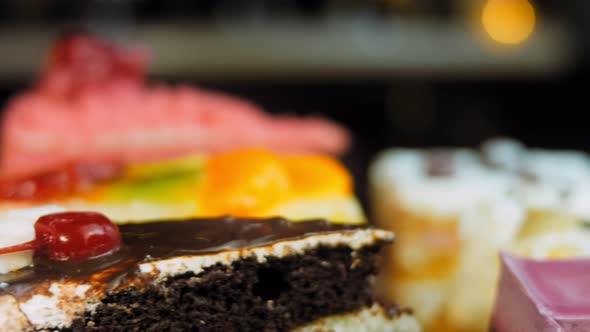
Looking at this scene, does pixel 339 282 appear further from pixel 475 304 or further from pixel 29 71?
pixel 29 71

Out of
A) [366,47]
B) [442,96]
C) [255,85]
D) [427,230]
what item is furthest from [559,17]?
[427,230]

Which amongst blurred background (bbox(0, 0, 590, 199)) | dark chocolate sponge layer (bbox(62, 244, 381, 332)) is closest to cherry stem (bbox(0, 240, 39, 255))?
dark chocolate sponge layer (bbox(62, 244, 381, 332))

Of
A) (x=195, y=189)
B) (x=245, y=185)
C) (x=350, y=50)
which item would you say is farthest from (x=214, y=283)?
(x=350, y=50)

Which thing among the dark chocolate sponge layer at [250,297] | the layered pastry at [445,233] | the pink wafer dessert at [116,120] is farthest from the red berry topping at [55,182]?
the layered pastry at [445,233]

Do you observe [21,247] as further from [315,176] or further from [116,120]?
[116,120]

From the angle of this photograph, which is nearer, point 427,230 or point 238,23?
point 427,230
